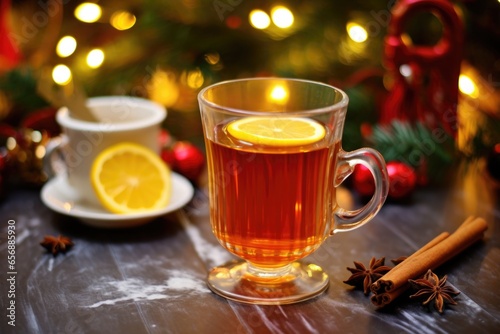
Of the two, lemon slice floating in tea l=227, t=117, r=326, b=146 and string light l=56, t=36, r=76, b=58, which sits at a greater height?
lemon slice floating in tea l=227, t=117, r=326, b=146

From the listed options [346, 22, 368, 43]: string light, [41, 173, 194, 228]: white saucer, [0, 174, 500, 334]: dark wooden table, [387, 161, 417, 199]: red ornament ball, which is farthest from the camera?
[346, 22, 368, 43]: string light

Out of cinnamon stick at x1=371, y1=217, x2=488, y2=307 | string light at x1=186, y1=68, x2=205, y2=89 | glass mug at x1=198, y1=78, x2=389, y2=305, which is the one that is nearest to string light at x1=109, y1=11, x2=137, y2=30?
string light at x1=186, y1=68, x2=205, y2=89

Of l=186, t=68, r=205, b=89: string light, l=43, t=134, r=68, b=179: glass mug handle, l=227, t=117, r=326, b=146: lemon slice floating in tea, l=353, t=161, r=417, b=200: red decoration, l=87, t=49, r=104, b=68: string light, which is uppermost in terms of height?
l=227, t=117, r=326, b=146: lemon slice floating in tea

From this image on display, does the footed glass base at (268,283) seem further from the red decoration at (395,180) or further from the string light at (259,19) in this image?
the string light at (259,19)

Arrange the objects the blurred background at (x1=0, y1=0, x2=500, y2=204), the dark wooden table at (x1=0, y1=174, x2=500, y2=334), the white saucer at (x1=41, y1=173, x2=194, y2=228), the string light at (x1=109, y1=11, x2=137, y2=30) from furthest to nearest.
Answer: the string light at (x1=109, y1=11, x2=137, y2=30), the blurred background at (x1=0, y1=0, x2=500, y2=204), the white saucer at (x1=41, y1=173, x2=194, y2=228), the dark wooden table at (x1=0, y1=174, x2=500, y2=334)

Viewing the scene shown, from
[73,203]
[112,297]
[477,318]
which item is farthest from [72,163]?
[477,318]

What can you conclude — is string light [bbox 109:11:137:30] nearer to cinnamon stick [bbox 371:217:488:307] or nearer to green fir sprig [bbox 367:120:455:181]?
green fir sprig [bbox 367:120:455:181]

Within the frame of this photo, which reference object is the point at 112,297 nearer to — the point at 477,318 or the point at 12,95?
the point at 477,318
